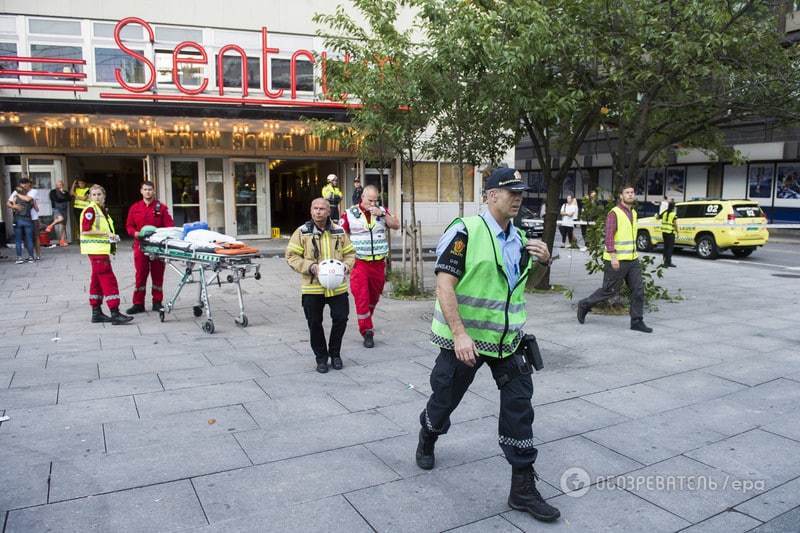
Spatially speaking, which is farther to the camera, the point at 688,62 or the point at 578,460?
the point at 688,62

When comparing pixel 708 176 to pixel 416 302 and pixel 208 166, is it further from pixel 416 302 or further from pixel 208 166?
pixel 416 302

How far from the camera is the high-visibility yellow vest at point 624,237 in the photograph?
8172mm

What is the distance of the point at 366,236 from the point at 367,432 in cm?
326

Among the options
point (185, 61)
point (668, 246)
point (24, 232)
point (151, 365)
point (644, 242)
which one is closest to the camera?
point (151, 365)

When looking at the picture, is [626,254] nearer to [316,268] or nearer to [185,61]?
[316,268]

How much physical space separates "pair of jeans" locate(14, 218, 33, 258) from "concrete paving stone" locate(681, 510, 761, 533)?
15525 millimetres

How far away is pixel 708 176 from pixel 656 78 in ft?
83.4

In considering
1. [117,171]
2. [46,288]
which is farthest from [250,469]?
[117,171]

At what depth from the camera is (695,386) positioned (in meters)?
5.89

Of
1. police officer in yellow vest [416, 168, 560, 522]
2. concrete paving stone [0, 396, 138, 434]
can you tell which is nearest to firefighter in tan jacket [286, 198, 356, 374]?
concrete paving stone [0, 396, 138, 434]

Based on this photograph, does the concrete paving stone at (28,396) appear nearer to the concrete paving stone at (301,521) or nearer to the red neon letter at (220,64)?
the concrete paving stone at (301,521)

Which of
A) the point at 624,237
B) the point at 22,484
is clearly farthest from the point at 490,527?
the point at 624,237

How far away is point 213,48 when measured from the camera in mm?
19328

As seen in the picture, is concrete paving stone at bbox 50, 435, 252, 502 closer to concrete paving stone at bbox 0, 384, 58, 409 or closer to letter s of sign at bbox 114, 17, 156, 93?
concrete paving stone at bbox 0, 384, 58, 409
